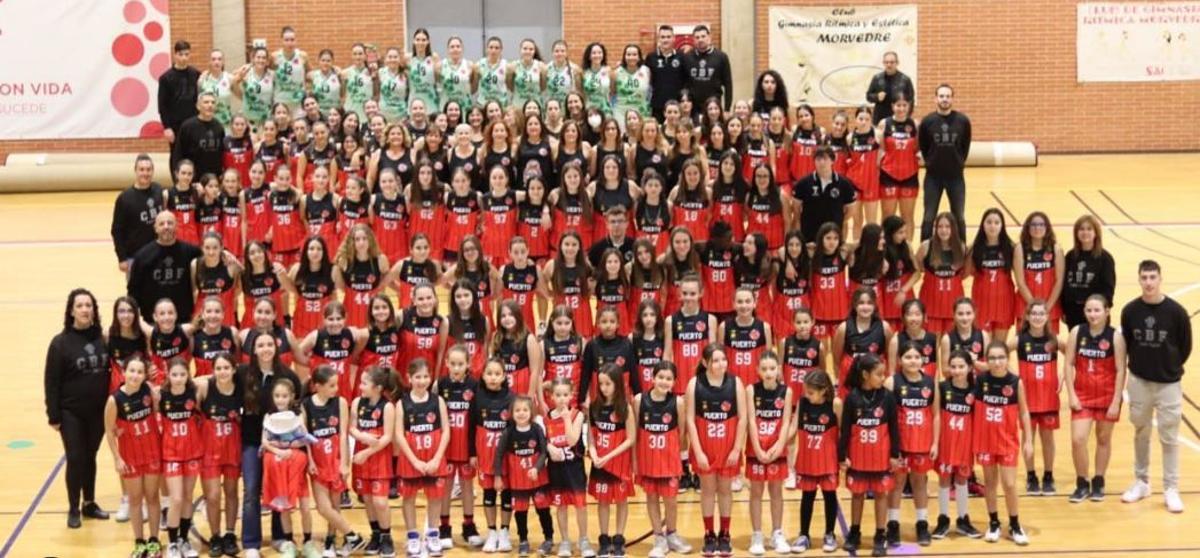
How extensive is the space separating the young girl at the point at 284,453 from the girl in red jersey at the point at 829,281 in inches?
175

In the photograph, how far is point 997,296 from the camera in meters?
12.8

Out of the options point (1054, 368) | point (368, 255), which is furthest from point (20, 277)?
point (1054, 368)

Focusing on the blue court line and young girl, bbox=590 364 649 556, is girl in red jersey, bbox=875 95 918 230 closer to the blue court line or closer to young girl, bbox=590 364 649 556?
young girl, bbox=590 364 649 556

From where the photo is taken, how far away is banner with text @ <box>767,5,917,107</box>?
2309 cm

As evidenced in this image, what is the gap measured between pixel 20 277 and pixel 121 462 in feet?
25.8

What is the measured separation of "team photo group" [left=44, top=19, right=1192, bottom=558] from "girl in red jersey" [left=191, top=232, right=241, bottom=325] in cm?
2

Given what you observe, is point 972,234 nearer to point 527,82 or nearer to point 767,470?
point 527,82

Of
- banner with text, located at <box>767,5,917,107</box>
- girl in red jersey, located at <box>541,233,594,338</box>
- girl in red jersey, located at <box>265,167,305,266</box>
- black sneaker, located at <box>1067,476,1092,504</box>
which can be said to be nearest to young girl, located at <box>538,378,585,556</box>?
girl in red jersey, located at <box>541,233,594,338</box>

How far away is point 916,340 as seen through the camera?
36.5ft

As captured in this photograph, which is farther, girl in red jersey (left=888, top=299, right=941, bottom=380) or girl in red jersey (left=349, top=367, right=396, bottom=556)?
girl in red jersey (left=888, top=299, right=941, bottom=380)

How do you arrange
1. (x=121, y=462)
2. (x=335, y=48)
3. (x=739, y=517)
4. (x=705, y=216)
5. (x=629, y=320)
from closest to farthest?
(x=121, y=462)
(x=739, y=517)
(x=629, y=320)
(x=705, y=216)
(x=335, y=48)

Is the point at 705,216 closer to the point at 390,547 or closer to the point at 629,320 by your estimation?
the point at 629,320

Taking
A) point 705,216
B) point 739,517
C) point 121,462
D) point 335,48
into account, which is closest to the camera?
point 121,462

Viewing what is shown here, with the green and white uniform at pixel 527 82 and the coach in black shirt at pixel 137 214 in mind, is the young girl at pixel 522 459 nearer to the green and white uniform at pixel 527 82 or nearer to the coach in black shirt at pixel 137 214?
the coach in black shirt at pixel 137 214
